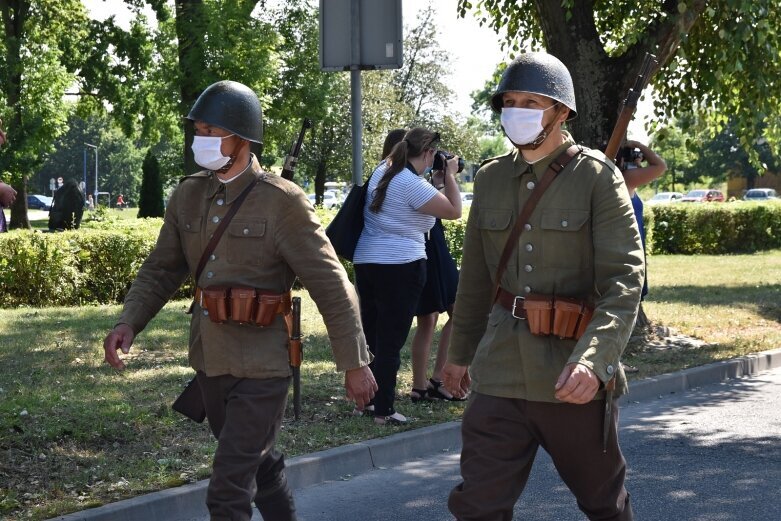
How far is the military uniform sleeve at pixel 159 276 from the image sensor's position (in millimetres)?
4742

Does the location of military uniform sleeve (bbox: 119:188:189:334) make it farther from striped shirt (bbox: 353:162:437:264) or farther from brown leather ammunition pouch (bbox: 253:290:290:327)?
striped shirt (bbox: 353:162:437:264)

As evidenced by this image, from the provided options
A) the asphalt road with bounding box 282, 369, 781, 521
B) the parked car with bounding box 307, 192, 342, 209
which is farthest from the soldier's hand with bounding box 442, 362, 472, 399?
the parked car with bounding box 307, 192, 342, 209

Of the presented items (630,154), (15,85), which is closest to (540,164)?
(630,154)

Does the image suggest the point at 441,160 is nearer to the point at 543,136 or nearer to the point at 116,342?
the point at 116,342

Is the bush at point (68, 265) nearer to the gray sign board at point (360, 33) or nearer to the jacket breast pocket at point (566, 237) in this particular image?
the gray sign board at point (360, 33)

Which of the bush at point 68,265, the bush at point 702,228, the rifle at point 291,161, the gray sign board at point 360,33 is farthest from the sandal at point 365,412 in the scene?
the bush at point 702,228

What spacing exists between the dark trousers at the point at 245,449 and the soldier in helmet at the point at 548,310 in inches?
29.5

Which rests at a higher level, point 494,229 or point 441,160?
point 441,160

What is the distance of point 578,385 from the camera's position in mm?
3652

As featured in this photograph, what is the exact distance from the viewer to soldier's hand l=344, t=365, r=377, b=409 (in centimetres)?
445

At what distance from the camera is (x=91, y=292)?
49.2ft

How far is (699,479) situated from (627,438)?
1.26 m

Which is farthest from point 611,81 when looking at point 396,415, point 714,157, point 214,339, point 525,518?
point 714,157

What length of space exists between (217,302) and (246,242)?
24cm
